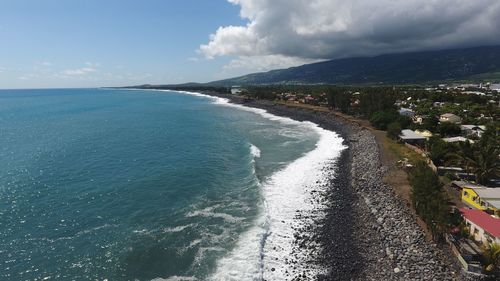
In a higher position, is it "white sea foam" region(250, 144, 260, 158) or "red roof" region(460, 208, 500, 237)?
"red roof" region(460, 208, 500, 237)

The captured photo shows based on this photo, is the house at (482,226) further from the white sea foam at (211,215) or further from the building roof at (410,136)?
the building roof at (410,136)

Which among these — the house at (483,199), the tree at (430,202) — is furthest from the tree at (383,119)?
the tree at (430,202)

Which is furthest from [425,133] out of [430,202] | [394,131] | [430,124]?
[430,202]

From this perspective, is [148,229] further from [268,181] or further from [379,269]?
[379,269]

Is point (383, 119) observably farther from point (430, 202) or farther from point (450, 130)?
point (430, 202)

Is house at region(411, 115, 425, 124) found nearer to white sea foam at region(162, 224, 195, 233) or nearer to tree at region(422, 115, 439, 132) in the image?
tree at region(422, 115, 439, 132)

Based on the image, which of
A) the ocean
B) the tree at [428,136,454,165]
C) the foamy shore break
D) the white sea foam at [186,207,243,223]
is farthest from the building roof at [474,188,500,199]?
the white sea foam at [186,207,243,223]
